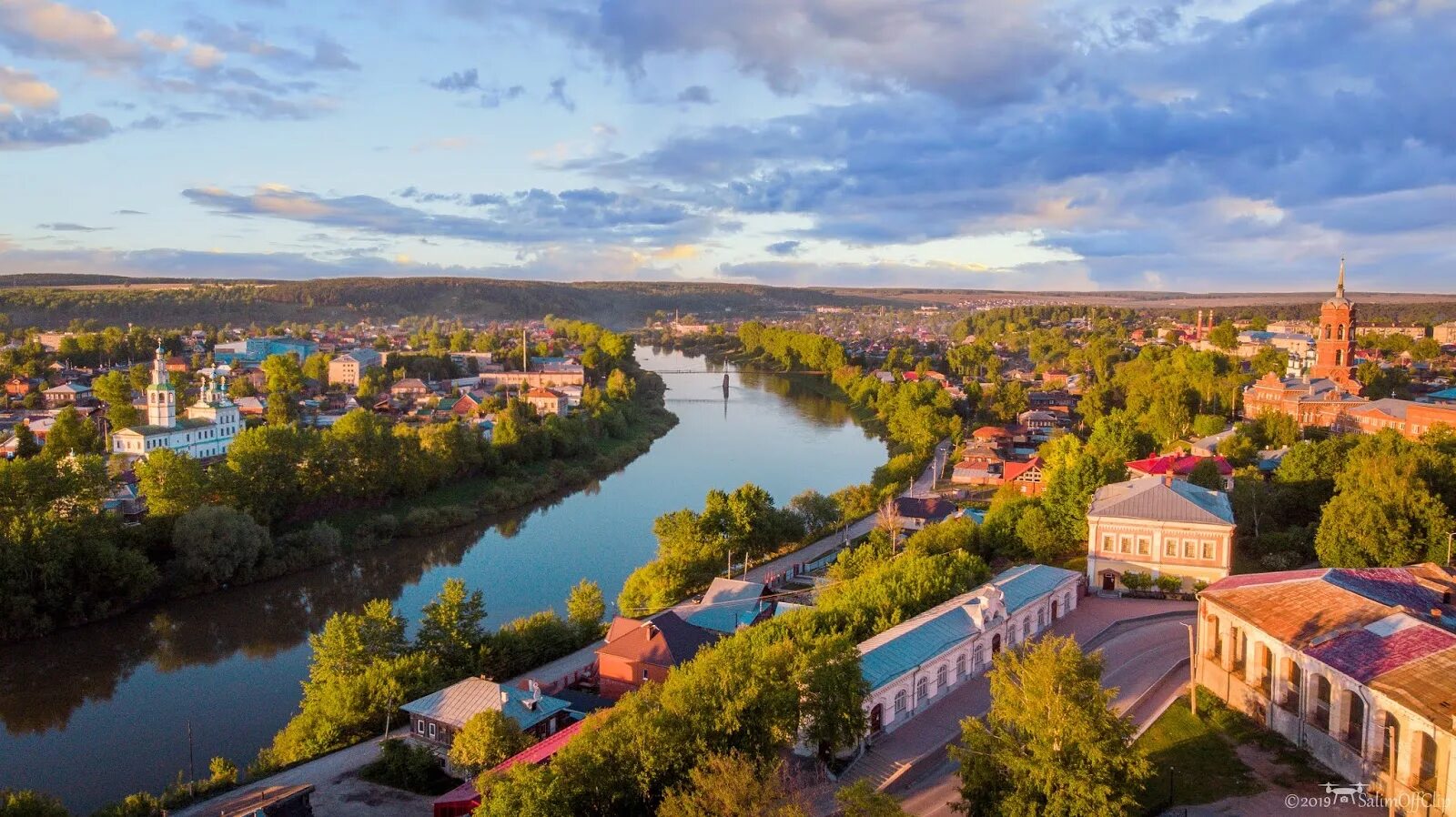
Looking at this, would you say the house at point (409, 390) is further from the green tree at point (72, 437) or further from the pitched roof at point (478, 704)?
the pitched roof at point (478, 704)

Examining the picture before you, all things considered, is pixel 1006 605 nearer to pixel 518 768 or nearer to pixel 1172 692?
pixel 1172 692

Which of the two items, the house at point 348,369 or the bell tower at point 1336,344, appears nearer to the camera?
the bell tower at point 1336,344

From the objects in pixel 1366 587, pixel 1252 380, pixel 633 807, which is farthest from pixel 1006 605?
pixel 1252 380

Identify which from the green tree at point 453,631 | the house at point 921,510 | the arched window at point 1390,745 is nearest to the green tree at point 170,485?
the green tree at point 453,631

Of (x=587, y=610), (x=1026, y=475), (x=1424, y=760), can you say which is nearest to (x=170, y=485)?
(x=587, y=610)

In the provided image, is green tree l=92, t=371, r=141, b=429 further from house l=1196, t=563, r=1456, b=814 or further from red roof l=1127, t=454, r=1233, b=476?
house l=1196, t=563, r=1456, b=814

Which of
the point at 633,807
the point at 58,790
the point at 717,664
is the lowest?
the point at 58,790

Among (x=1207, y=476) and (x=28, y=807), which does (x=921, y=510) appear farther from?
(x=28, y=807)
